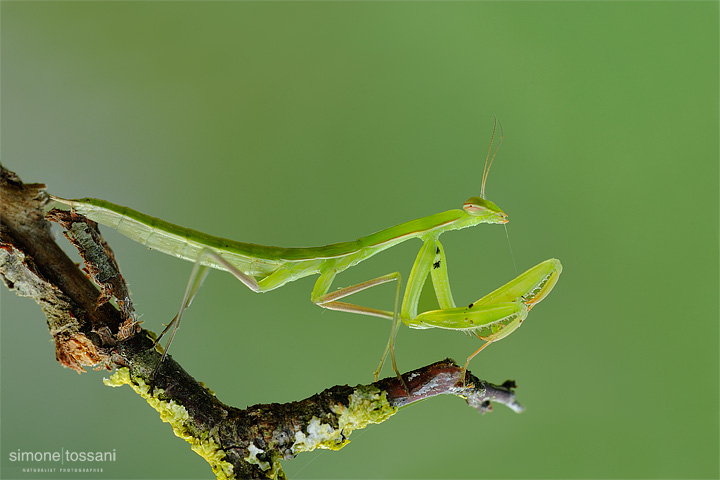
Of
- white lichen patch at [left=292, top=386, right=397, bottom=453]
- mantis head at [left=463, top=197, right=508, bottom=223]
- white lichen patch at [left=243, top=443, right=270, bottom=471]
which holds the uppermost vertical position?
mantis head at [left=463, top=197, right=508, bottom=223]

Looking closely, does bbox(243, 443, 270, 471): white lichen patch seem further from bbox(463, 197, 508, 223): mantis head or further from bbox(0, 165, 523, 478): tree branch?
bbox(463, 197, 508, 223): mantis head

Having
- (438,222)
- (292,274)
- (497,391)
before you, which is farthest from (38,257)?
(497,391)

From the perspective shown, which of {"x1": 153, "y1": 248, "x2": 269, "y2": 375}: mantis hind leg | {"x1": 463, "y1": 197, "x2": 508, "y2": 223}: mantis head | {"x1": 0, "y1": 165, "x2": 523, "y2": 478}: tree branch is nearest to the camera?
{"x1": 0, "y1": 165, "x2": 523, "y2": 478}: tree branch

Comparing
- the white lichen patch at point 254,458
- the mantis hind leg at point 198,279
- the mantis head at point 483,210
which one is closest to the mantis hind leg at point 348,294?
the mantis hind leg at point 198,279

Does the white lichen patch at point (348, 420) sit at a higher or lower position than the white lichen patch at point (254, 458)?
higher

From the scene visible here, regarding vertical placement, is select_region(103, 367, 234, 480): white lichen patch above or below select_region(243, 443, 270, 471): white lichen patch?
above

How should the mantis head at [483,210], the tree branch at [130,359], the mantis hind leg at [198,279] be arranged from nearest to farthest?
the tree branch at [130,359]
the mantis hind leg at [198,279]
the mantis head at [483,210]

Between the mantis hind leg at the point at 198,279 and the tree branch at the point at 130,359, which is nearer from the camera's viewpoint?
the tree branch at the point at 130,359

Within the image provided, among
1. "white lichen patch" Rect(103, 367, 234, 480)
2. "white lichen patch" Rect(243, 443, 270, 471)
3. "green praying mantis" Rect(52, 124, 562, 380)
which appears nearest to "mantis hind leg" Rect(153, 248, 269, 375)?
"green praying mantis" Rect(52, 124, 562, 380)

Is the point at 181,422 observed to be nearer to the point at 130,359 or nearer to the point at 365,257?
the point at 130,359

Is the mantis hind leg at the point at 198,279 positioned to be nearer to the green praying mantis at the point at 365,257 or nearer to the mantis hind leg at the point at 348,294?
the green praying mantis at the point at 365,257
